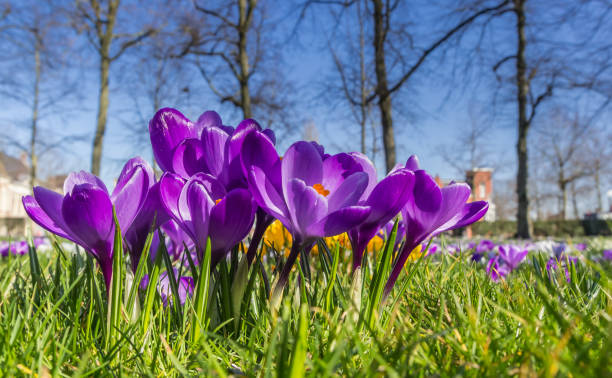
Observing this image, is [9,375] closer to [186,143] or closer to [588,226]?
[186,143]

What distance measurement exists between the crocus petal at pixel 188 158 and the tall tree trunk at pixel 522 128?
12990 millimetres

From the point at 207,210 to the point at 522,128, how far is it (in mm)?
13516

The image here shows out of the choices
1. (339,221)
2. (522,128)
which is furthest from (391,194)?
(522,128)

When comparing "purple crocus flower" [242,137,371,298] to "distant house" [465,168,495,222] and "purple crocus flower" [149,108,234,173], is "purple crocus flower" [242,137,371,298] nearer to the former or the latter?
"purple crocus flower" [149,108,234,173]

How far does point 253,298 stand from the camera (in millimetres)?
937

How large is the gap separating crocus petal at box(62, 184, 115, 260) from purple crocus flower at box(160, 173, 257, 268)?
0.10 metres

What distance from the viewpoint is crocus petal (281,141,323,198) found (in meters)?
0.73

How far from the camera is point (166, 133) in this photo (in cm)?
88

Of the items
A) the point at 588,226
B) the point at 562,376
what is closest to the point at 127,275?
the point at 562,376

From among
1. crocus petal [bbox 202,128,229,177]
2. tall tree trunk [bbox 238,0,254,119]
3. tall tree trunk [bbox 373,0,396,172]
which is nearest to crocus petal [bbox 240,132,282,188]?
crocus petal [bbox 202,128,229,177]

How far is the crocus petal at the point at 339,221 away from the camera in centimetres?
67

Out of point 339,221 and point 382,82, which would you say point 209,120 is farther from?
point 382,82

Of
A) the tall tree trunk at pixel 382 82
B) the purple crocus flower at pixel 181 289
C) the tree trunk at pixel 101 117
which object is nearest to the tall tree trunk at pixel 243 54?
the tree trunk at pixel 101 117

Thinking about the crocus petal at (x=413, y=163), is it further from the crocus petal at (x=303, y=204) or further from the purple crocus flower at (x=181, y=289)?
the purple crocus flower at (x=181, y=289)
